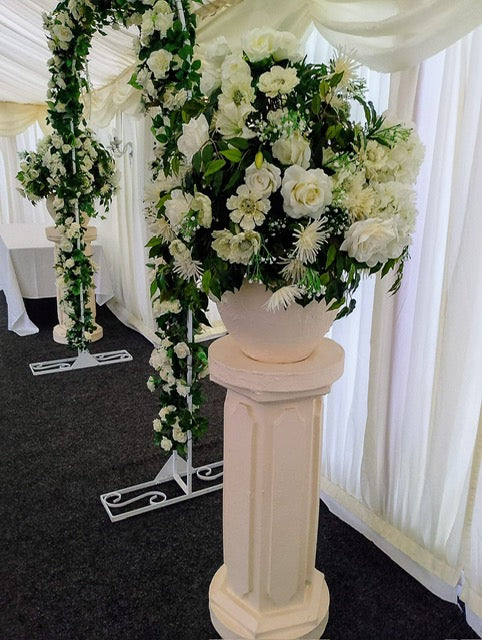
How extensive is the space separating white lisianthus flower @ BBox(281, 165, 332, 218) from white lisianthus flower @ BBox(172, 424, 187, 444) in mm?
1544

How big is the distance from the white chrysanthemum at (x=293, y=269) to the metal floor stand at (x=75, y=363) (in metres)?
3.31

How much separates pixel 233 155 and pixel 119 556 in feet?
5.58

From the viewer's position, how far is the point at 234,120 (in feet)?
3.76

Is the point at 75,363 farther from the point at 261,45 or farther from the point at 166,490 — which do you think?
the point at 261,45

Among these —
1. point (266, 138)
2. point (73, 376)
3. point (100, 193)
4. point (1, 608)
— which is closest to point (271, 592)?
point (1, 608)

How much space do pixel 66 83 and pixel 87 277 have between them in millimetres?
1299

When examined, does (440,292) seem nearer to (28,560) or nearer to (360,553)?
(360,553)

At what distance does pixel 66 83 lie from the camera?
132 inches

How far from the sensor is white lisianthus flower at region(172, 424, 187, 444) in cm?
245

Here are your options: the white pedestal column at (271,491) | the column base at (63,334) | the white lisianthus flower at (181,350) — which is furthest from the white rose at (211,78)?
the column base at (63,334)

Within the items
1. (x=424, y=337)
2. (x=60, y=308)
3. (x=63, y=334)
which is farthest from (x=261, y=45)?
(x=63, y=334)

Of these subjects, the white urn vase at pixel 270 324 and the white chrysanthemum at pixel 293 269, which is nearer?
the white chrysanthemum at pixel 293 269

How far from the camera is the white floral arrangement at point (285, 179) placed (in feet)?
3.69

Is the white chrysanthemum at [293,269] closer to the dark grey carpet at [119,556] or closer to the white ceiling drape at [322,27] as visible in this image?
the white ceiling drape at [322,27]
